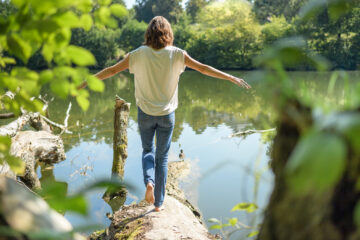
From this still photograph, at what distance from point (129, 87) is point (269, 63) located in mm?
18948

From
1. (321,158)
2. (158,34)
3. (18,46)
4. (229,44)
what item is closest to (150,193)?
(158,34)

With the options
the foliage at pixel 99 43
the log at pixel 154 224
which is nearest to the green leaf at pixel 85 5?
the log at pixel 154 224

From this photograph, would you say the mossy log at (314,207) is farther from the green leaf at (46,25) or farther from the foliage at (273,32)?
the foliage at (273,32)

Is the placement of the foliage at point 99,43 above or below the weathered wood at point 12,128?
above

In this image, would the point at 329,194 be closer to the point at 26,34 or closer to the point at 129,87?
the point at 26,34

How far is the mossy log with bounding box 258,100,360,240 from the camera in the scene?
0.67 meters

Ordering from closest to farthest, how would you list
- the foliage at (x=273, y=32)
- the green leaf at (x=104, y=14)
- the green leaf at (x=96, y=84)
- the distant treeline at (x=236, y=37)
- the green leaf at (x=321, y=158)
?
1. the green leaf at (x=321, y=158)
2. the green leaf at (x=96, y=84)
3. the green leaf at (x=104, y=14)
4. the distant treeline at (x=236, y=37)
5. the foliage at (x=273, y=32)

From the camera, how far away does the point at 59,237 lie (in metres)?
0.56

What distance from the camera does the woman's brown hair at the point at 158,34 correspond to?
8.43 ft

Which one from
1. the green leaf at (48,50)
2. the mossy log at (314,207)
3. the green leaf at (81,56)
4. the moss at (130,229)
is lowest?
the moss at (130,229)

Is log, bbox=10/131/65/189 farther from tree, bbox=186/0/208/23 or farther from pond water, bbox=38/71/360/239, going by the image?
tree, bbox=186/0/208/23

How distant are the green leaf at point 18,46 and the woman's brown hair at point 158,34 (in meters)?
1.76

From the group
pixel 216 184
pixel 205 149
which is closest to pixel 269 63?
pixel 216 184

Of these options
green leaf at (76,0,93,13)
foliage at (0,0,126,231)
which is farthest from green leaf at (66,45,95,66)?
green leaf at (76,0,93,13)
